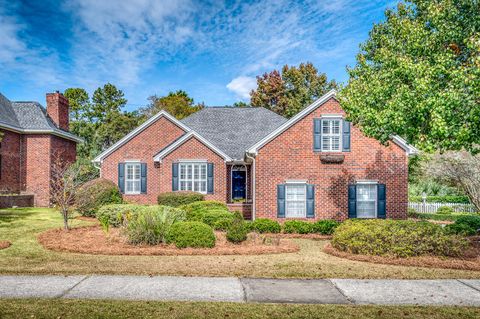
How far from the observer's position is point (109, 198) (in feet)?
69.3

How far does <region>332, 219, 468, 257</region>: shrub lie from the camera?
1127 cm

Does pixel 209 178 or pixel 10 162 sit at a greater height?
pixel 10 162

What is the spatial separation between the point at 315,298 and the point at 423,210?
75.3 feet

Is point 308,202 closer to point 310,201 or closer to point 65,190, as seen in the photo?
point 310,201

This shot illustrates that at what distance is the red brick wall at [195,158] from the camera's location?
75.0ft

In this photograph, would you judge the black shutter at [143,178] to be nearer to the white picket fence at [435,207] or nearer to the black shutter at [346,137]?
the black shutter at [346,137]

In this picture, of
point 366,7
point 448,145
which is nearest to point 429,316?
point 448,145

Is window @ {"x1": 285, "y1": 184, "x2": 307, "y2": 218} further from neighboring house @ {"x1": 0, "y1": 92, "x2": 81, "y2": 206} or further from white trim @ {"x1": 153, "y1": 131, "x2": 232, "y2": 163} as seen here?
neighboring house @ {"x1": 0, "y1": 92, "x2": 81, "y2": 206}

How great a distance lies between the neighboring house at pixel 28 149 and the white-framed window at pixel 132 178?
5254mm

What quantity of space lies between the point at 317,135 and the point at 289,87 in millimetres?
35171

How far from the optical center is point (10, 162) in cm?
2491

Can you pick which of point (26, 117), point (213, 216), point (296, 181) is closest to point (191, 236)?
point (213, 216)

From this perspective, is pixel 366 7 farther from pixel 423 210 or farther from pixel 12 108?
pixel 12 108

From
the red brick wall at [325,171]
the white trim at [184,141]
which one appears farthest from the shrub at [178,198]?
the red brick wall at [325,171]
